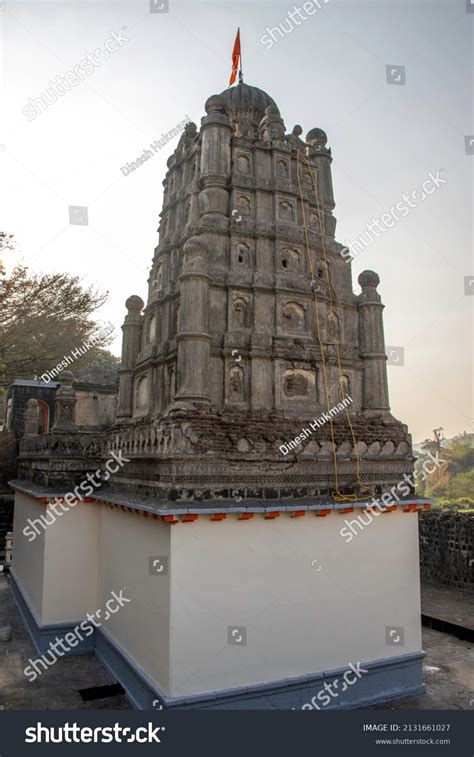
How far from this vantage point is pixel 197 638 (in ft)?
27.5

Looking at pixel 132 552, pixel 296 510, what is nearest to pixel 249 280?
pixel 296 510

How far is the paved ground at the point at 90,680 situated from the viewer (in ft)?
31.0

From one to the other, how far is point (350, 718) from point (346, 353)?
781 cm

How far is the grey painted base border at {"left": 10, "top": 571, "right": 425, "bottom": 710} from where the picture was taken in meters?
8.27

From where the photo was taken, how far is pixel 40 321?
21250 mm

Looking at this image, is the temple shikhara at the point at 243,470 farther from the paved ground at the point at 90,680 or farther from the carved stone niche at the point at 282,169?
the paved ground at the point at 90,680

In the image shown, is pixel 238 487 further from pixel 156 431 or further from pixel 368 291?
pixel 368 291

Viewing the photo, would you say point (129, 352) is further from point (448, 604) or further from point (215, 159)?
point (448, 604)

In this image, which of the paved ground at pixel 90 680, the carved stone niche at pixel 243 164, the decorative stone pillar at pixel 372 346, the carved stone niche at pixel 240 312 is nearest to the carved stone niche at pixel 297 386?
the carved stone niche at pixel 240 312

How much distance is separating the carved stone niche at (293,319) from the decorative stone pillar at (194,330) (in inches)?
81.5

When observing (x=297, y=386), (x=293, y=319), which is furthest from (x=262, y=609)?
(x=293, y=319)

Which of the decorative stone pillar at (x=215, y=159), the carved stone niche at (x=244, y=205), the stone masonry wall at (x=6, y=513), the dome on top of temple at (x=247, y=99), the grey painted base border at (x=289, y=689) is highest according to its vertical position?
the dome on top of temple at (x=247, y=99)

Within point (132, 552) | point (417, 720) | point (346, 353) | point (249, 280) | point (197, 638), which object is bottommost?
point (417, 720)

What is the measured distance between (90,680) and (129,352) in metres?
8.35
